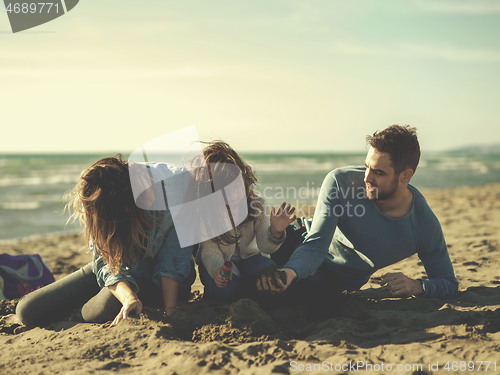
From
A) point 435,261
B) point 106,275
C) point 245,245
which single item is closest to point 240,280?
point 245,245

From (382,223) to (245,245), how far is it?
921 mm

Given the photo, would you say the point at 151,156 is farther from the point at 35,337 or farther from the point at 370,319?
the point at 370,319

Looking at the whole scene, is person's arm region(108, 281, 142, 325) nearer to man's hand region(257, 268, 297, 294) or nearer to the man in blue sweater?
man's hand region(257, 268, 297, 294)

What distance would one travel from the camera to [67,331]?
2914 mm

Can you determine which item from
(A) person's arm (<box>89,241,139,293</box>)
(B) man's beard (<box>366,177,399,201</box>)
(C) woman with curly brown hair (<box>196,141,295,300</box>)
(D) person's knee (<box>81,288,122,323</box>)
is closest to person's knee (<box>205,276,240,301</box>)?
(C) woman with curly brown hair (<box>196,141,295,300</box>)

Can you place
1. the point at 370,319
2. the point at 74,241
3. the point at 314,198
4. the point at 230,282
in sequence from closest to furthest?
1. the point at 370,319
2. the point at 230,282
3. the point at 74,241
4. the point at 314,198

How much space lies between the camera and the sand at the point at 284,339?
2.27 meters

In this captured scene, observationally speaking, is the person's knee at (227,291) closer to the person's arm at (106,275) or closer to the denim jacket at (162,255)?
the denim jacket at (162,255)

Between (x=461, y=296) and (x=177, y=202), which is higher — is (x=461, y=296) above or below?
below

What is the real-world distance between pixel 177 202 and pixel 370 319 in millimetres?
1401

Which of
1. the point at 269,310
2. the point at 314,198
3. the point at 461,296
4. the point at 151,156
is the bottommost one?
the point at 314,198

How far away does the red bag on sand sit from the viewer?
3998 millimetres

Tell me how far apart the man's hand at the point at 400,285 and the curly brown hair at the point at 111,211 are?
1554mm

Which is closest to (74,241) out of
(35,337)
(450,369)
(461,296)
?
(35,337)
